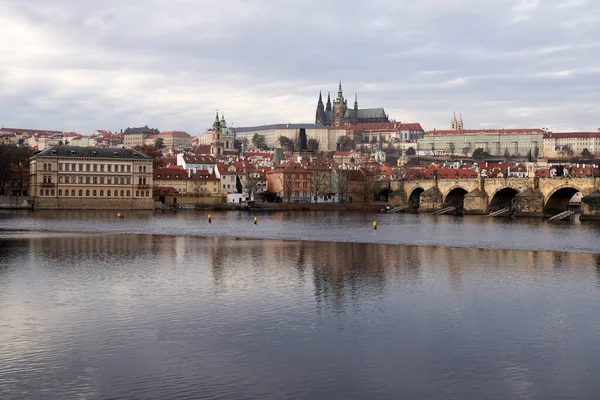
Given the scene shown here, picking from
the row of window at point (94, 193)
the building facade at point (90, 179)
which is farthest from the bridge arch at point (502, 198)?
the row of window at point (94, 193)

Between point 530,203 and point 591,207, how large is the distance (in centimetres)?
814

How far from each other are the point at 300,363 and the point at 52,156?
76.6m

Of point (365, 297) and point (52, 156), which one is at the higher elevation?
point (52, 156)

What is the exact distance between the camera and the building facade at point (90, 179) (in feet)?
285

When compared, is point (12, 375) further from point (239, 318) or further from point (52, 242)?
point (52, 242)

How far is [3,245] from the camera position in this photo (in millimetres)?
38156

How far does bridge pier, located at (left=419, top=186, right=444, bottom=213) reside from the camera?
93.4 meters

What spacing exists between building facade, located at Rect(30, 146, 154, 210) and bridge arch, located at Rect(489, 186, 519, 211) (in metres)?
37.9

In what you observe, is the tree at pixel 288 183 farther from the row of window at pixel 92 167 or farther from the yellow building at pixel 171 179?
the row of window at pixel 92 167

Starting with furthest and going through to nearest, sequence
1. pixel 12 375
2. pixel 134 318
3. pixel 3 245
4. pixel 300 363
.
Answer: pixel 3 245, pixel 134 318, pixel 300 363, pixel 12 375

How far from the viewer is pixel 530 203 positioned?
7912 centimetres

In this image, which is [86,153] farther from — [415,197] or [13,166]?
[415,197]

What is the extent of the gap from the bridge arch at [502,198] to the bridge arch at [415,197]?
1272cm

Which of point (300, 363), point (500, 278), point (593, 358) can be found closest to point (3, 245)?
point (500, 278)
